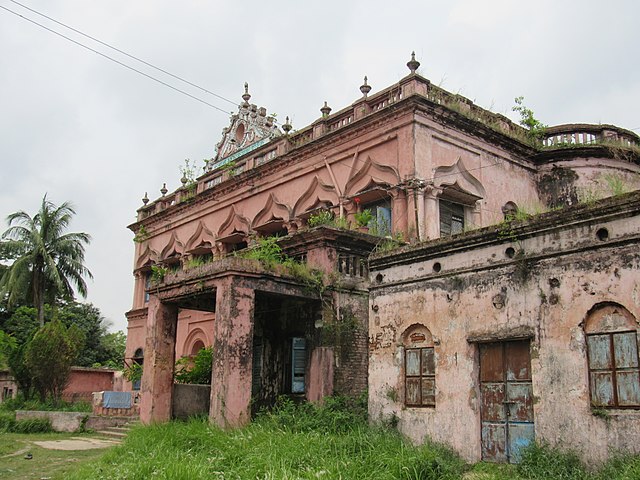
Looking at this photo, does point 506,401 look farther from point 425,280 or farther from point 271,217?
point 271,217

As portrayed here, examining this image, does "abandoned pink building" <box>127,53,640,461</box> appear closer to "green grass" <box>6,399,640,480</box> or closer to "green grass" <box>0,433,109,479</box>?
"green grass" <box>6,399,640,480</box>

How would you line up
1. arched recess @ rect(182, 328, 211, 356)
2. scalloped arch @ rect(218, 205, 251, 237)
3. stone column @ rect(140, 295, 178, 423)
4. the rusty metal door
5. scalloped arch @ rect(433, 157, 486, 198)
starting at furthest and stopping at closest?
1. arched recess @ rect(182, 328, 211, 356)
2. scalloped arch @ rect(218, 205, 251, 237)
3. scalloped arch @ rect(433, 157, 486, 198)
4. stone column @ rect(140, 295, 178, 423)
5. the rusty metal door

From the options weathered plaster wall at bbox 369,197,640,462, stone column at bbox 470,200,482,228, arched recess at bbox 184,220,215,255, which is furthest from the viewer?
arched recess at bbox 184,220,215,255

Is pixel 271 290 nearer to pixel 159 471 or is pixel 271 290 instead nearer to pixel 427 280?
pixel 427 280

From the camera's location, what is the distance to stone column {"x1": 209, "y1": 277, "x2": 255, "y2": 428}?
10477 millimetres

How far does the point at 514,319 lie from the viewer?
8.28 m

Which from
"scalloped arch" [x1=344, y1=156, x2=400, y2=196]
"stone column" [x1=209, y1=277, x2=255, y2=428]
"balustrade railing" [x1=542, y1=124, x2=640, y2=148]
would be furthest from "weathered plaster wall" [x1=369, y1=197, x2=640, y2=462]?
"balustrade railing" [x1=542, y1=124, x2=640, y2=148]

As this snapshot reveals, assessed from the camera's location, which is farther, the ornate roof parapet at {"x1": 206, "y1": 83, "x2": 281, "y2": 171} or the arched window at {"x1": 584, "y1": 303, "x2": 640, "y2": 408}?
the ornate roof parapet at {"x1": 206, "y1": 83, "x2": 281, "y2": 171}

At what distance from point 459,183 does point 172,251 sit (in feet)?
39.9

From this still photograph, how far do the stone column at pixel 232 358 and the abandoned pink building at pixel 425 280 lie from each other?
3 cm

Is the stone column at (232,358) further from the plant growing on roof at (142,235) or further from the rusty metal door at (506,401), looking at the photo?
the plant growing on roof at (142,235)

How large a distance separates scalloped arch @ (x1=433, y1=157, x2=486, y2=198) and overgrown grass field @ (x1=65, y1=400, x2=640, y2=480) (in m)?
6.25

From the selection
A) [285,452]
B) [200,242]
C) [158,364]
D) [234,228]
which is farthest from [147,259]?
[285,452]

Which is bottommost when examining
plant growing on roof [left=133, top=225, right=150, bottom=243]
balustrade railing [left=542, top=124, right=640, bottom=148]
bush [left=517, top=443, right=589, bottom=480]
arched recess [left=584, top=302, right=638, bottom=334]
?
bush [left=517, top=443, right=589, bottom=480]
